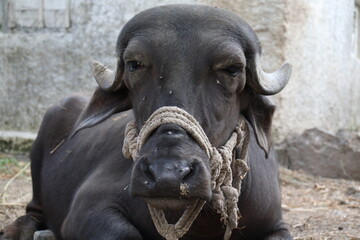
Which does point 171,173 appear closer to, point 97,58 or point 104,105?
point 104,105

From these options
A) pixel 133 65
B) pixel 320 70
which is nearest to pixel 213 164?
pixel 133 65

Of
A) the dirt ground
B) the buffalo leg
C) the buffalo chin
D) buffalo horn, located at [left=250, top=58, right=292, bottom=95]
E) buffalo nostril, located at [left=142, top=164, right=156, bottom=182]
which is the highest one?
buffalo horn, located at [left=250, top=58, right=292, bottom=95]

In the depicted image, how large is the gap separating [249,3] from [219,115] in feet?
16.3

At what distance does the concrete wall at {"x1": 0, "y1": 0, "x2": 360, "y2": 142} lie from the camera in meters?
8.12

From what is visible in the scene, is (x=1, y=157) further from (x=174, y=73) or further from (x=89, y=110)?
(x=174, y=73)

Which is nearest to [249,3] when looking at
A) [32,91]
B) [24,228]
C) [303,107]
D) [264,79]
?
[303,107]

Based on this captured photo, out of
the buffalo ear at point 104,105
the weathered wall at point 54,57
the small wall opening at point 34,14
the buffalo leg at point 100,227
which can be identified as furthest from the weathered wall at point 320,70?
the buffalo ear at point 104,105

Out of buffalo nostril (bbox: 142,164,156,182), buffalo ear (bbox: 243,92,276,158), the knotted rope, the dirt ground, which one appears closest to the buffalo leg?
the knotted rope

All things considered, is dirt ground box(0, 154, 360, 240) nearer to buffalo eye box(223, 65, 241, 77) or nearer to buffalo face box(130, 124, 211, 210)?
buffalo eye box(223, 65, 241, 77)

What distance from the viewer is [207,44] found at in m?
2.99

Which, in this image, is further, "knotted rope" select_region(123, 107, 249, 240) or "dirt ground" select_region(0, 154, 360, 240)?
"dirt ground" select_region(0, 154, 360, 240)

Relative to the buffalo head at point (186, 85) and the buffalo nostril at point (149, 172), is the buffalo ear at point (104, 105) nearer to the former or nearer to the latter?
the buffalo head at point (186, 85)

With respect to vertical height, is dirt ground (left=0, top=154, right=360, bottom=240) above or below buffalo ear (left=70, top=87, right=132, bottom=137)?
below

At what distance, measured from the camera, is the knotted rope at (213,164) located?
277cm
